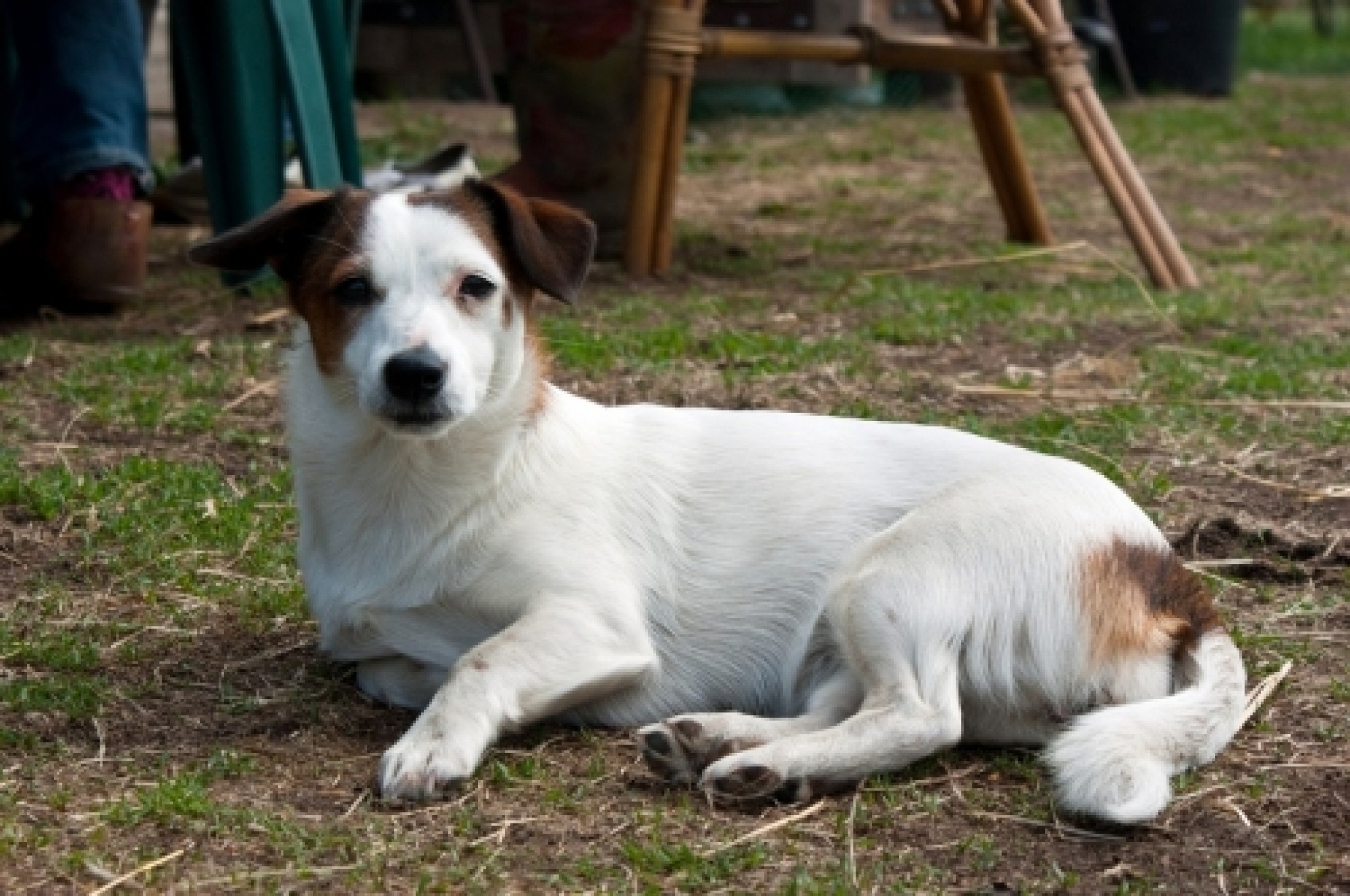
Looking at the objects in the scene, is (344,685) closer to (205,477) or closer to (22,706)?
(22,706)

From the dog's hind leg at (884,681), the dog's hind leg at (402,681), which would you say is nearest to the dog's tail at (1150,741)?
the dog's hind leg at (884,681)

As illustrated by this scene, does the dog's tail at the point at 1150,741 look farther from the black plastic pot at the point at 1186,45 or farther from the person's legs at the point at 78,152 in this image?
the black plastic pot at the point at 1186,45

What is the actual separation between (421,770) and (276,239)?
1.00m

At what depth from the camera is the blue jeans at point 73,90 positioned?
6.45m

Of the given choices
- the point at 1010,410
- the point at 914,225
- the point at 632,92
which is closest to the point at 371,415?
the point at 1010,410

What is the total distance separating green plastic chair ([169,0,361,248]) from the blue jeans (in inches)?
9.1

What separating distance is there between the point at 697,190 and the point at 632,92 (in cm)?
222

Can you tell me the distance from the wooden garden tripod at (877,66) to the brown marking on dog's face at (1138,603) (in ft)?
12.8

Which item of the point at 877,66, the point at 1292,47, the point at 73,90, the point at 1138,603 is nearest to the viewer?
the point at 1138,603

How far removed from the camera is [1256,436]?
5344mm

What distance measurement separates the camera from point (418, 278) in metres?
3.39

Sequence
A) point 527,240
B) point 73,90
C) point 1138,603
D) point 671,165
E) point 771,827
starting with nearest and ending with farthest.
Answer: point 771,827 < point 1138,603 < point 527,240 < point 73,90 < point 671,165

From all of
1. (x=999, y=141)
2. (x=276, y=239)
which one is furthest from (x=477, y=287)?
(x=999, y=141)

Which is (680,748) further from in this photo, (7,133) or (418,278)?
(7,133)
